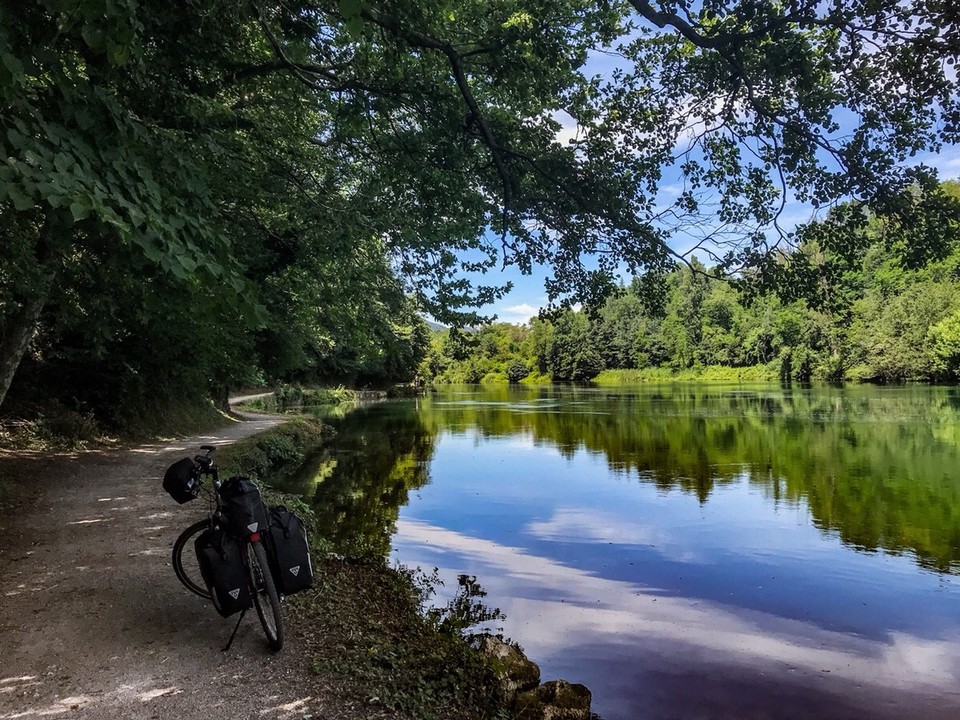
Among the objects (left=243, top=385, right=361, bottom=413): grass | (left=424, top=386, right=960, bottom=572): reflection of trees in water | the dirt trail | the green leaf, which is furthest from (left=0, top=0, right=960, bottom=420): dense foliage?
(left=243, top=385, right=361, bottom=413): grass

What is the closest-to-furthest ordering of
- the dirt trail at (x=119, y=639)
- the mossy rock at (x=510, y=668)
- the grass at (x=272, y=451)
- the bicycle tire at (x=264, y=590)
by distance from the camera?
the dirt trail at (x=119, y=639) → the bicycle tire at (x=264, y=590) → the mossy rock at (x=510, y=668) → the grass at (x=272, y=451)

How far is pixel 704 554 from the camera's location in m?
9.98

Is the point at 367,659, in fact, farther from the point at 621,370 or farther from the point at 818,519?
the point at 621,370

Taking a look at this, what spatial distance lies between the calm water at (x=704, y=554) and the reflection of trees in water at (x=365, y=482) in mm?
92

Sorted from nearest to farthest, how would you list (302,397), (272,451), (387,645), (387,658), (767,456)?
(387,658)
(387,645)
(272,451)
(767,456)
(302,397)

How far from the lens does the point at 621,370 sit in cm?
10169

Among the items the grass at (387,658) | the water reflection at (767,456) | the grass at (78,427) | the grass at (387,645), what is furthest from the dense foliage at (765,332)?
the grass at (78,427)

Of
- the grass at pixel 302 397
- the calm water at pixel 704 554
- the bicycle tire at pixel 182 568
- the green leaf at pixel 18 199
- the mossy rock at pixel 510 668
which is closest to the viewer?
the green leaf at pixel 18 199

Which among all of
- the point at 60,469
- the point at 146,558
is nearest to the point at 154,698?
the point at 146,558

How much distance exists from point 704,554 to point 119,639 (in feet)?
28.0

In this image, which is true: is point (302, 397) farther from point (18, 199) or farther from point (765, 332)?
point (765, 332)

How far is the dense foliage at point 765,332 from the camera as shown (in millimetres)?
5688

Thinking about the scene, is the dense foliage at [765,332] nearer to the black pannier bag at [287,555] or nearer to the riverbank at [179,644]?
the riverbank at [179,644]

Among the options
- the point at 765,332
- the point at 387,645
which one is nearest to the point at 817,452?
the point at 387,645
